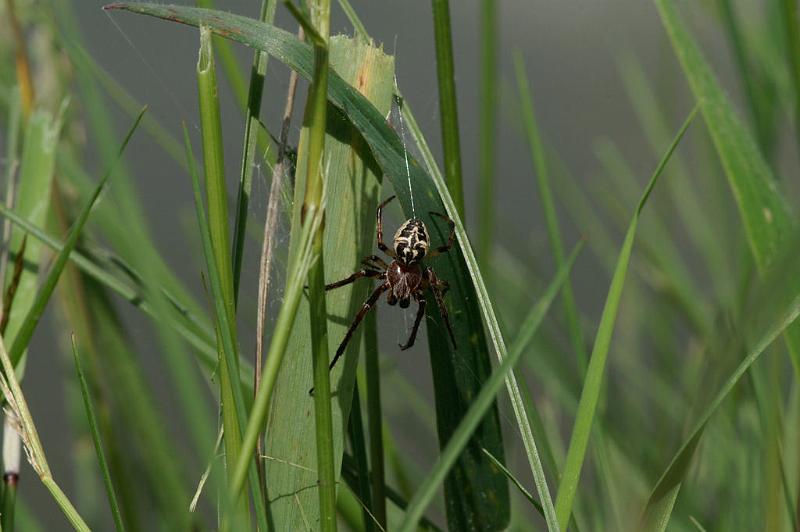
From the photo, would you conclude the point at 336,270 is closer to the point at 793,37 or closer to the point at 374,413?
the point at 374,413

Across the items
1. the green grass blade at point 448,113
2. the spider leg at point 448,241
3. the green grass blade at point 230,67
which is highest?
the green grass blade at point 230,67

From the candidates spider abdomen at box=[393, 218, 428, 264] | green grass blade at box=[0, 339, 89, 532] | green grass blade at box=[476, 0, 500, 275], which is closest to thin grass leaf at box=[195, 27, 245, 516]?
green grass blade at box=[0, 339, 89, 532]

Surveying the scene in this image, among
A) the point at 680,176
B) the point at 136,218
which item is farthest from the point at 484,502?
the point at 680,176

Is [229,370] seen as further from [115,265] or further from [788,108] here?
[788,108]

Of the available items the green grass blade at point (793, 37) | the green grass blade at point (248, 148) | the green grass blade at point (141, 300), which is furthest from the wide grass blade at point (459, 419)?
the green grass blade at point (793, 37)

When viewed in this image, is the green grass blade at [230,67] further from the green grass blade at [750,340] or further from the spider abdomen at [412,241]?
the green grass blade at [750,340]

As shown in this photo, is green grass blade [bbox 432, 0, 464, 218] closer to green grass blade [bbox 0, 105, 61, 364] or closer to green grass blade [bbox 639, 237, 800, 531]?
green grass blade [bbox 639, 237, 800, 531]

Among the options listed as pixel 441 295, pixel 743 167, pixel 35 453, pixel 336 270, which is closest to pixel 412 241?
pixel 441 295
